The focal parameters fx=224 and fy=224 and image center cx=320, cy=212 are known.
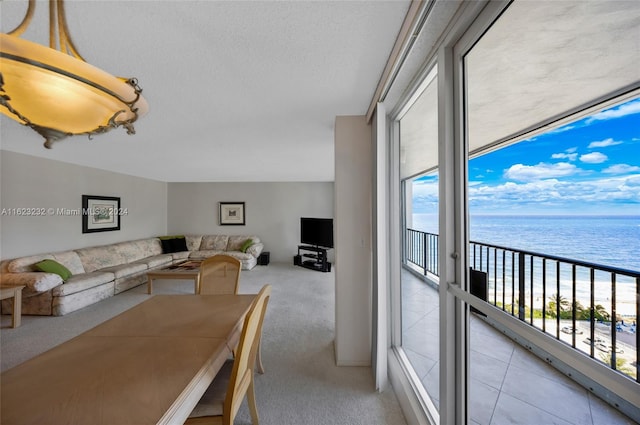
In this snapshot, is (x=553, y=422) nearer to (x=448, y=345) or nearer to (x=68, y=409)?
(x=448, y=345)

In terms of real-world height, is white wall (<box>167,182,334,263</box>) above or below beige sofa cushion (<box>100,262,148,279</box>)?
above

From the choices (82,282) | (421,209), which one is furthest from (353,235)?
(82,282)

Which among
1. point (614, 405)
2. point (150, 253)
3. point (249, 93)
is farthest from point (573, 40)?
point (150, 253)

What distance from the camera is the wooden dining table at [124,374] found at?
0.80 meters

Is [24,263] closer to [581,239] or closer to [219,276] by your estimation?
[219,276]

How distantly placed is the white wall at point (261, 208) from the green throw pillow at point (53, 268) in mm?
3332

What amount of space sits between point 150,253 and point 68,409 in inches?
226

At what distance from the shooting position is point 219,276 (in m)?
2.30

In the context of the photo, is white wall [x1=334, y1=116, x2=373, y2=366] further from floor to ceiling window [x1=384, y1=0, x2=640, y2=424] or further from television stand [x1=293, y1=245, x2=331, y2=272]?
television stand [x1=293, y1=245, x2=331, y2=272]

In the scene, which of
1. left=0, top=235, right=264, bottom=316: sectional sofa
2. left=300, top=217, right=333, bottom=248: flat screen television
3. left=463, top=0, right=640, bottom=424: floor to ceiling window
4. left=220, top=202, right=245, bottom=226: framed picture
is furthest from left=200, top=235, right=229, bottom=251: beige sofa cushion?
left=463, top=0, right=640, bottom=424: floor to ceiling window

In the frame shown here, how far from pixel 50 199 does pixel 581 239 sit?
20.9ft

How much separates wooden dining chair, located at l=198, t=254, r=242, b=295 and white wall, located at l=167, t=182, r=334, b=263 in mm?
4454

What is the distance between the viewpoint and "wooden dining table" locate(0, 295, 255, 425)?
80 cm

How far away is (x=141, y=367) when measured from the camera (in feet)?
3.35
